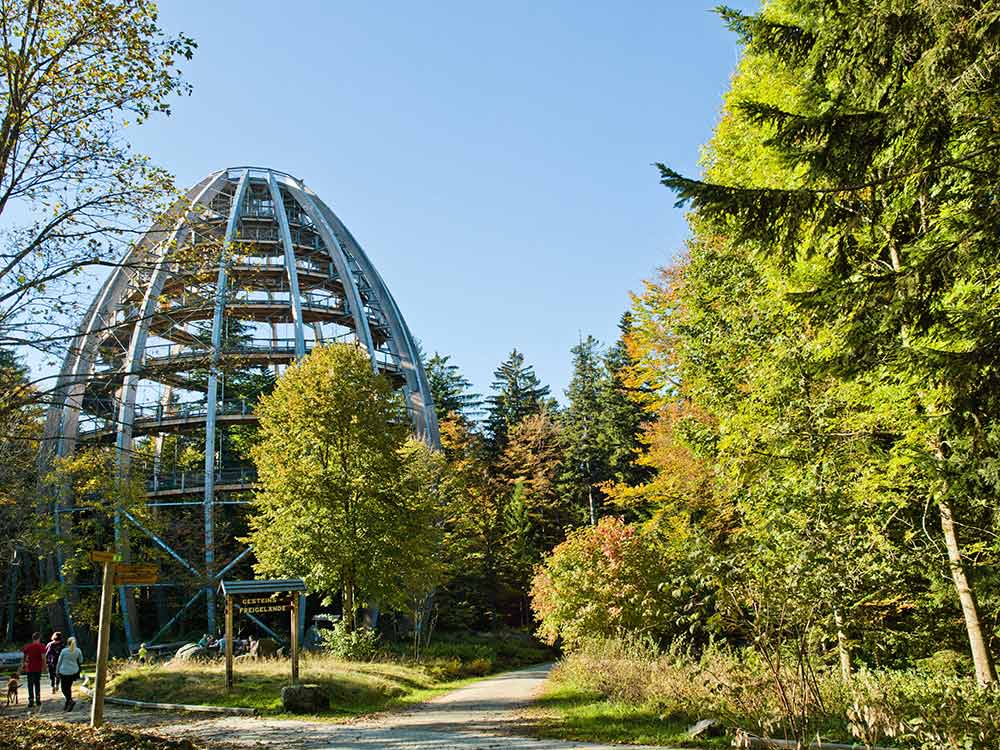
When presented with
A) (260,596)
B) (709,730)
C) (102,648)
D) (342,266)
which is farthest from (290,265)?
(709,730)

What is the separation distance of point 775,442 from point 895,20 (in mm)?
5544

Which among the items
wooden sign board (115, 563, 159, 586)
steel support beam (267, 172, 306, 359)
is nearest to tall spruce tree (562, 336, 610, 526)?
steel support beam (267, 172, 306, 359)

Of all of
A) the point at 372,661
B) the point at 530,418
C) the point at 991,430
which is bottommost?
the point at 372,661

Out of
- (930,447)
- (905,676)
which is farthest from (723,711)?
(930,447)

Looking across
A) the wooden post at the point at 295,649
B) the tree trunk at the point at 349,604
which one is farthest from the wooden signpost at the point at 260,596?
the tree trunk at the point at 349,604

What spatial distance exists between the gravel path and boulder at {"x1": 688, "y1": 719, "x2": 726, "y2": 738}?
0.96 m

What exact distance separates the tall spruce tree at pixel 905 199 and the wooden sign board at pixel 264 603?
11.7m

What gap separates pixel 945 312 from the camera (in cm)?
698

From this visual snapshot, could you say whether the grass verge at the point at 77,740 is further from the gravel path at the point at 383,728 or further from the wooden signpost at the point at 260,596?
the wooden signpost at the point at 260,596

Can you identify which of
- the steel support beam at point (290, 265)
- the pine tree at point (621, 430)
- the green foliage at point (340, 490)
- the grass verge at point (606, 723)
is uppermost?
the steel support beam at point (290, 265)

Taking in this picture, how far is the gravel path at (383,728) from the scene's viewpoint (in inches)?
353

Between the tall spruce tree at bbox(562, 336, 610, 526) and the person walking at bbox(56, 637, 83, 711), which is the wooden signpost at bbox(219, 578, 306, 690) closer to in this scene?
the person walking at bbox(56, 637, 83, 711)

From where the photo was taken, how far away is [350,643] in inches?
727

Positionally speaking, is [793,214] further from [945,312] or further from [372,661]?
[372,661]
